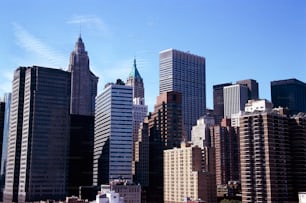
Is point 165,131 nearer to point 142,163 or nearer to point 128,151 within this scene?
point 142,163

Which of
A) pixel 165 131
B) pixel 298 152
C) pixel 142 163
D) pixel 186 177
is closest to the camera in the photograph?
pixel 298 152

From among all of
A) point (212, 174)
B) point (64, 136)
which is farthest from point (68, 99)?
point (212, 174)

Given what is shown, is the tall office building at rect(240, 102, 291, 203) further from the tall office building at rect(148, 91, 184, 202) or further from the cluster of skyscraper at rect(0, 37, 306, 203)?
the tall office building at rect(148, 91, 184, 202)

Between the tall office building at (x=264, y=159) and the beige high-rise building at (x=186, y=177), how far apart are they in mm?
19758

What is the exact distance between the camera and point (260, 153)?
139m

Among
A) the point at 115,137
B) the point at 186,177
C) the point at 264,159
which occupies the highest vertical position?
the point at 115,137

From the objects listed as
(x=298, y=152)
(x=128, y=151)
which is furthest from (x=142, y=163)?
(x=298, y=152)

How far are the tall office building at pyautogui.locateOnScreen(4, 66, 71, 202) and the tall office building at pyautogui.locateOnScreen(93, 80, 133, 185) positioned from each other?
584 inches

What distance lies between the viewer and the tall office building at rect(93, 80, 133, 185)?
166 m

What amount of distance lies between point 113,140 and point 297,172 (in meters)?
61.8

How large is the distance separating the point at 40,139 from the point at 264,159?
81835 mm

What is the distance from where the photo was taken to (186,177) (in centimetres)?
16400

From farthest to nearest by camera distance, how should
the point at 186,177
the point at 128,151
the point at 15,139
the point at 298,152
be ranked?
the point at 15,139
the point at 128,151
the point at 186,177
the point at 298,152

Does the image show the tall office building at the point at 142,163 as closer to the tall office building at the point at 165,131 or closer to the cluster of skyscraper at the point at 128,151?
the cluster of skyscraper at the point at 128,151
